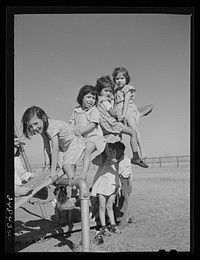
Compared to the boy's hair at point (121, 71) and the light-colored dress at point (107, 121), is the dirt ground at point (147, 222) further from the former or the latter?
the boy's hair at point (121, 71)

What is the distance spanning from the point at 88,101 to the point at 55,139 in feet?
1.68

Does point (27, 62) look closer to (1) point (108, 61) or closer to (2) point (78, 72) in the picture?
(2) point (78, 72)

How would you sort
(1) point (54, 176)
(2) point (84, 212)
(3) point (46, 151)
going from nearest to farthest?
1. (2) point (84, 212)
2. (1) point (54, 176)
3. (3) point (46, 151)

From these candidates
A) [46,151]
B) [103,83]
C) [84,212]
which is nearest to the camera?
[84,212]

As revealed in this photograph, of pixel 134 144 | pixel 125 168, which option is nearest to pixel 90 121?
pixel 134 144

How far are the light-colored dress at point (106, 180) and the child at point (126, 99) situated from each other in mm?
379

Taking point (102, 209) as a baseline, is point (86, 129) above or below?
above

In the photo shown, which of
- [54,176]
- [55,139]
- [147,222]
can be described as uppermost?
[55,139]

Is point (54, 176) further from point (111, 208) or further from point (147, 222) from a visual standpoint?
point (147, 222)

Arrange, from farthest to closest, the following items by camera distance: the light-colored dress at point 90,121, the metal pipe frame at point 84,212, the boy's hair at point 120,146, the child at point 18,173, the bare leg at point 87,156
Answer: the boy's hair at point 120,146, the light-colored dress at point 90,121, the bare leg at point 87,156, the child at point 18,173, the metal pipe frame at point 84,212

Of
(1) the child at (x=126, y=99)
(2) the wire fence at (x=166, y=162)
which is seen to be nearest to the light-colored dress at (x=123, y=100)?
(1) the child at (x=126, y=99)

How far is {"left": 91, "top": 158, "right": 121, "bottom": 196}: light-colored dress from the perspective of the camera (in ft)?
15.7

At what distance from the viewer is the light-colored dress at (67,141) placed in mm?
4535

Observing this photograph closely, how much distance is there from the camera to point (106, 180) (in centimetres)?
478
